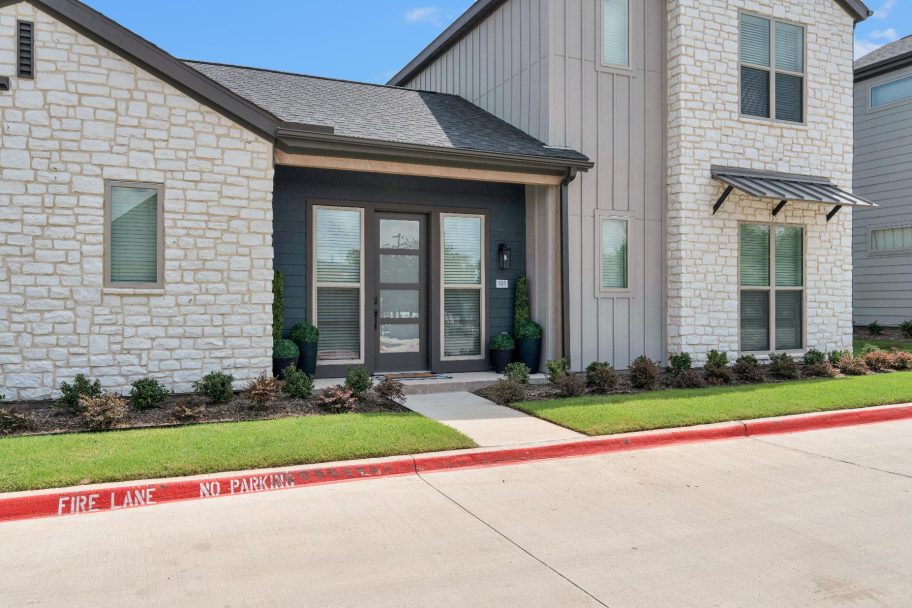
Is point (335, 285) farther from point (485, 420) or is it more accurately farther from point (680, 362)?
point (680, 362)

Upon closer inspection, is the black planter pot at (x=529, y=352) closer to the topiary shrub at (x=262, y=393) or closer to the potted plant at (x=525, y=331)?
the potted plant at (x=525, y=331)

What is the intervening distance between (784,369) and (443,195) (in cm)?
588

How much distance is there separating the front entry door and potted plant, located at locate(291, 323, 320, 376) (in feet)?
3.66

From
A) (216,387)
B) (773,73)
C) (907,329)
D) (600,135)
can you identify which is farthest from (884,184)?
(216,387)

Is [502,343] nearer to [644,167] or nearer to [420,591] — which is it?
[644,167]

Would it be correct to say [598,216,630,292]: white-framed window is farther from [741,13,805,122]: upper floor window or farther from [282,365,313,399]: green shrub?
[282,365,313,399]: green shrub

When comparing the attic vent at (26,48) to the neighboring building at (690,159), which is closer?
the attic vent at (26,48)

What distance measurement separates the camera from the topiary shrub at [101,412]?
7.02 meters

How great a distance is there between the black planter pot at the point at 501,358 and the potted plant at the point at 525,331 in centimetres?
21

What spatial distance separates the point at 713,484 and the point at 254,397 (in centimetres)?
486

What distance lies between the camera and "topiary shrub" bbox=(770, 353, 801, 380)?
1105 centimetres

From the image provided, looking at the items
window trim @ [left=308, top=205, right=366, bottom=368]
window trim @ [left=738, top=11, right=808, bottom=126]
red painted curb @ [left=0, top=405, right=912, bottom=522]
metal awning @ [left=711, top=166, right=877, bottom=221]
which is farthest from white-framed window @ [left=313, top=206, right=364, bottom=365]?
window trim @ [left=738, top=11, right=808, bottom=126]

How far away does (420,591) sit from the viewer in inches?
146

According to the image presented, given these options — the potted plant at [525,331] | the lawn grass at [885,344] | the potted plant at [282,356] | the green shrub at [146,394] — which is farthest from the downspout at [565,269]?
the lawn grass at [885,344]
